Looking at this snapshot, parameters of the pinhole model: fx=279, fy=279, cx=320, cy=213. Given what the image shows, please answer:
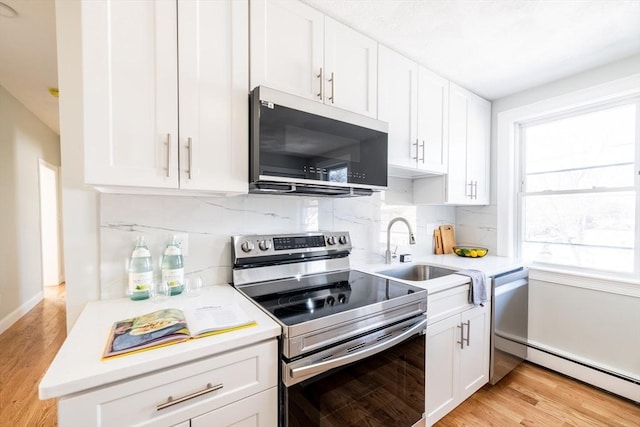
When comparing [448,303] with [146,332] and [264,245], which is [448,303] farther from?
[146,332]

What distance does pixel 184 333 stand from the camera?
35.0 inches

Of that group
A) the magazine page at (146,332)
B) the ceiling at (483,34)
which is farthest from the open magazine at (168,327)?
the ceiling at (483,34)

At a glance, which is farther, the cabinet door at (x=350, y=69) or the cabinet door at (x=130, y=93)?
the cabinet door at (x=350, y=69)

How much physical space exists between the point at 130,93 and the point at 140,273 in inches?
28.8

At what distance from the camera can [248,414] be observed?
3.08 feet

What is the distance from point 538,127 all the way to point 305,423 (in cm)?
293

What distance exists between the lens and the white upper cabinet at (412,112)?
1809mm

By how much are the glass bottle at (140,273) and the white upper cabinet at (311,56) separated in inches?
35.2

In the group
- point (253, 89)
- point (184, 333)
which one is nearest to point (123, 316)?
point (184, 333)

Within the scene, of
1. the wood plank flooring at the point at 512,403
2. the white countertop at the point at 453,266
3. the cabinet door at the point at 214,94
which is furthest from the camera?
the wood plank flooring at the point at 512,403

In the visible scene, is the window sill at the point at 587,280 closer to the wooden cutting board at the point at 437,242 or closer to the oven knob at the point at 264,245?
the wooden cutting board at the point at 437,242

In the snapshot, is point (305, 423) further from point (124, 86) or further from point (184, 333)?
point (124, 86)

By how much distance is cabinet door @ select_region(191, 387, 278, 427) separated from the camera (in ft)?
2.87

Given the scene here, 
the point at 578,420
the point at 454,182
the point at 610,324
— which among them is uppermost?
the point at 454,182
